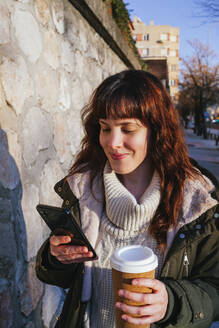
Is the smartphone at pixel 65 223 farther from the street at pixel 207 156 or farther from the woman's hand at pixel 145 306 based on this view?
the street at pixel 207 156

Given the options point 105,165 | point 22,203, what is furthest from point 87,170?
point 22,203

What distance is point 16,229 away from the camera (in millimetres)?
1962

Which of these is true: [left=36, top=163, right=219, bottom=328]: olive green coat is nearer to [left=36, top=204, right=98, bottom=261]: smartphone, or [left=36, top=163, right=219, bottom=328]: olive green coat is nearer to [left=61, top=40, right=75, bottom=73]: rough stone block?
[left=36, top=204, right=98, bottom=261]: smartphone

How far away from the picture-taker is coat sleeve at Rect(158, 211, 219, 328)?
1.28m

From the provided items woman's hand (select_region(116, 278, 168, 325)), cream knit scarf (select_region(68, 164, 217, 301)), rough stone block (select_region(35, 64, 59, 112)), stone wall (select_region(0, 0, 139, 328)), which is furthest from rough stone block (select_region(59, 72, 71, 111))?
woman's hand (select_region(116, 278, 168, 325))

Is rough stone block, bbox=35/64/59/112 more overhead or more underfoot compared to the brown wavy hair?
more overhead

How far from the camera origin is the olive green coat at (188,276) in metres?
1.30

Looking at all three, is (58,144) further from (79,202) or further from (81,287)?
(81,287)

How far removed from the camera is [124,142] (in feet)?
4.93

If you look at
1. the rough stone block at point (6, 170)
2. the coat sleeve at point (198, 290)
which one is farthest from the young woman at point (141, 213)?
the rough stone block at point (6, 170)

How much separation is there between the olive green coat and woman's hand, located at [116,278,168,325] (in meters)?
0.10

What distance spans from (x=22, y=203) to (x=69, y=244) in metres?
0.83

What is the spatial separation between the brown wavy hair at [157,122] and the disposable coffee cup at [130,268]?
37 centimetres

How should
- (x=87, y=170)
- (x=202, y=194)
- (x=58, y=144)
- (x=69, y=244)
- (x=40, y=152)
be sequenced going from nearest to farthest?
(x=69, y=244)
(x=202, y=194)
(x=87, y=170)
(x=40, y=152)
(x=58, y=144)
